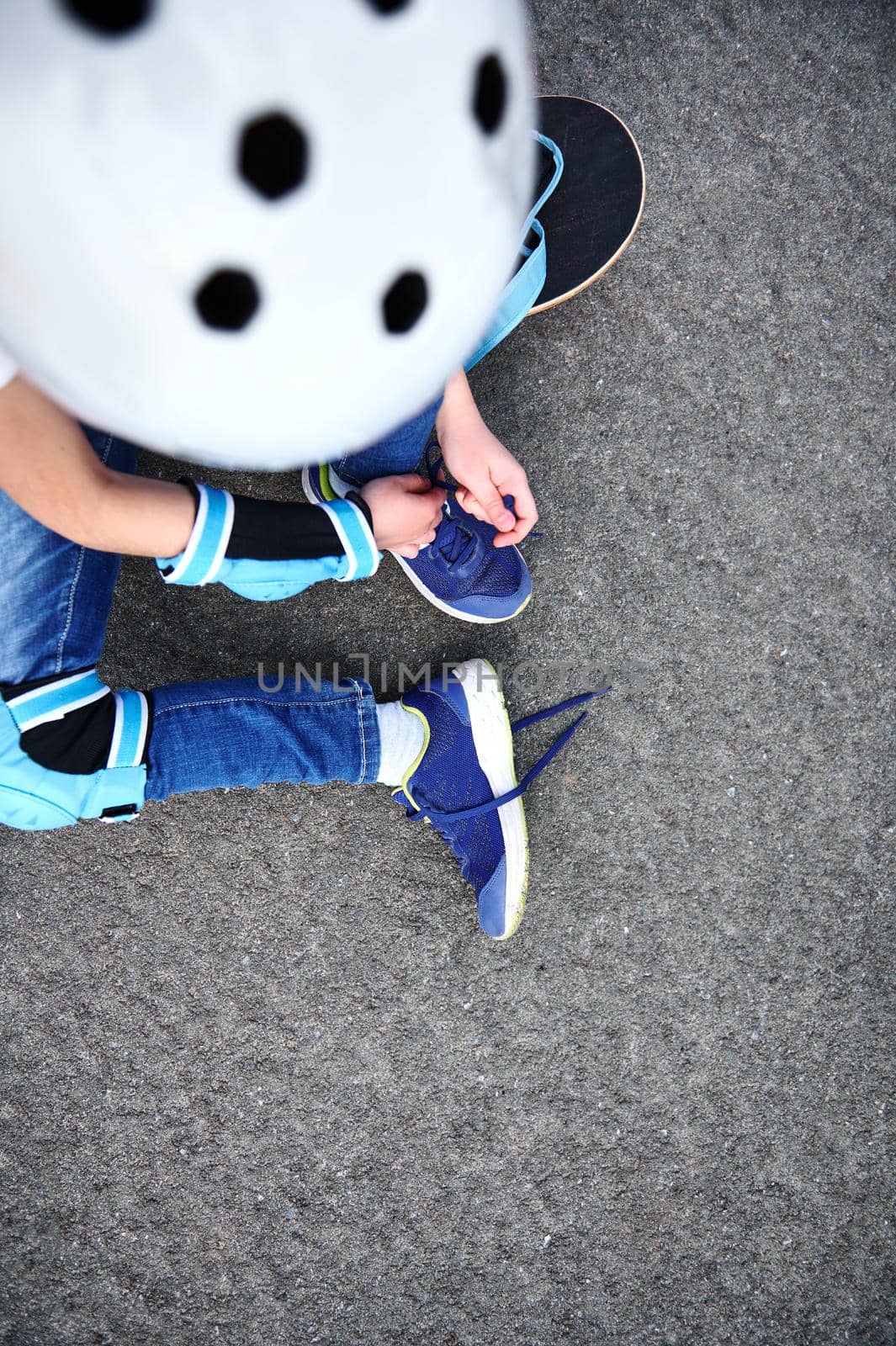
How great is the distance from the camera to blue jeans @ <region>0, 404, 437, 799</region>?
1093 mm

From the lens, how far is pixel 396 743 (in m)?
1.35

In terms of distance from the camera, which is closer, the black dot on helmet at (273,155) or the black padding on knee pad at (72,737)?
the black dot on helmet at (273,155)

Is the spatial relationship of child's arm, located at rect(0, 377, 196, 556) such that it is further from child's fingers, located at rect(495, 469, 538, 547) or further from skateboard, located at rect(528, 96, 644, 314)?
skateboard, located at rect(528, 96, 644, 314)

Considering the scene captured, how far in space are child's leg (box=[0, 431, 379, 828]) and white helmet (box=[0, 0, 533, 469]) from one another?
0.57 m

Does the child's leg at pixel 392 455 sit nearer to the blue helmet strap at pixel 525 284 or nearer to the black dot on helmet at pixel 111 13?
the blue helmet strap at pixel 525 284

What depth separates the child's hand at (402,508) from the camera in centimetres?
112

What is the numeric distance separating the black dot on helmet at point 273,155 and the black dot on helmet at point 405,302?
0.09 meters

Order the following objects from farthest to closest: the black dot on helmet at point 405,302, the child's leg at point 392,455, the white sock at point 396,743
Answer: the white sock at point 396,743 < the child's leg at point 392,455 < the black dot on helmet at point 405,302

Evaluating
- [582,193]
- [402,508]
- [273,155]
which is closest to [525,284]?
[582,193]

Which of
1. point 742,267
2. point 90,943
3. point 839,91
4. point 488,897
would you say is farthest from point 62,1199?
point 839,91

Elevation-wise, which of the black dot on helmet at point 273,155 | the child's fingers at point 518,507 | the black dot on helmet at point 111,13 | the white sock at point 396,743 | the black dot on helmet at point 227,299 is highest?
the black dot on helmet at point 111,13

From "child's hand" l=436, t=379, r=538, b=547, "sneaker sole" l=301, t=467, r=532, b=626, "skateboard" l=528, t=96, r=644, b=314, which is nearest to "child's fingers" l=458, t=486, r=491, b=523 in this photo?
"child's hand" l=436, t=379, r=538, b=547

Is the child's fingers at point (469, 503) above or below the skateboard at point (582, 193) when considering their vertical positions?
below

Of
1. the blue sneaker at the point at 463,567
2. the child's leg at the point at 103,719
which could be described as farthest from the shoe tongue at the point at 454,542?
the child's leg at the point at 103,719
